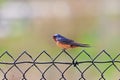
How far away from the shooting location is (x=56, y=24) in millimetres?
5574

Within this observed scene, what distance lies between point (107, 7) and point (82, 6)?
49cm

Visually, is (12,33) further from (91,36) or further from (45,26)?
(91,36)

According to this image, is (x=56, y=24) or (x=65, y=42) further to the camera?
(x=56, y=24)

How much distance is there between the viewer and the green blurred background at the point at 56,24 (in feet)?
15.4

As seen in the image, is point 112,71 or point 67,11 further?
point 67,11

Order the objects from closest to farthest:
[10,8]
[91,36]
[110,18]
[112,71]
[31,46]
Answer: [112,71], [31,46], [91,36], [110,18], [10,8]

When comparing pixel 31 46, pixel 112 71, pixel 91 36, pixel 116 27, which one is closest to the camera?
pixel 112 71

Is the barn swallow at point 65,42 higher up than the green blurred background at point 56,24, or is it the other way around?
the barn swallow at point 65,42

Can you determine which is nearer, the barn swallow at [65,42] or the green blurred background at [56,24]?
the barn swallow at [65,42]

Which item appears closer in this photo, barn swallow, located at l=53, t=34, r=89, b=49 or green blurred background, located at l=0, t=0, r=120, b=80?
barn swallow, located at l=53, t=34, r=89, b=49

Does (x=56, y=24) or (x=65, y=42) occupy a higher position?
(x=65, y=42)

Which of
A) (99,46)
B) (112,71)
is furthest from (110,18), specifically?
(112,71)

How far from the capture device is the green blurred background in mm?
4703

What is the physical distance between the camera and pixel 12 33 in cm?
561
